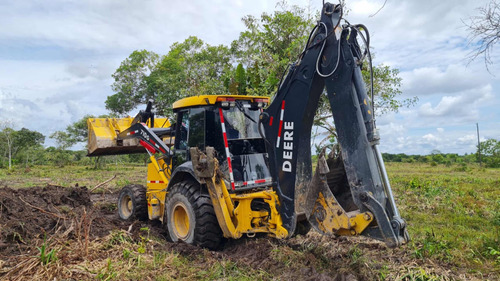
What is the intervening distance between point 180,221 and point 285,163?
2.37 meters

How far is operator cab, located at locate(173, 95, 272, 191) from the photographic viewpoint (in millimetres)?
5641

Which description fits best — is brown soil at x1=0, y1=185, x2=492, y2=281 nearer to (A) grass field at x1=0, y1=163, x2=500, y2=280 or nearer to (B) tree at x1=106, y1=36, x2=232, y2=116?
(A) grass field at x1=0, y1=163, x2=500, y2=280

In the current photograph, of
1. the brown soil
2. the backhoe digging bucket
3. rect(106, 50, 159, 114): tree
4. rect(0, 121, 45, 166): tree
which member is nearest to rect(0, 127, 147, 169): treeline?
rect(0, 121, 45, 166): tree

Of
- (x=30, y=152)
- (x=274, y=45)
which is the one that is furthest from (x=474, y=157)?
(x=30, y=152)

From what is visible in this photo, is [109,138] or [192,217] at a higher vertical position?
[109,138]

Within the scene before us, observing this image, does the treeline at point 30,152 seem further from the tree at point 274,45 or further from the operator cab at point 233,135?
the operator cab at point 233,135

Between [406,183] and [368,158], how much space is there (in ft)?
35.2

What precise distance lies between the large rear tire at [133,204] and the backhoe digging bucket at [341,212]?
163 inches

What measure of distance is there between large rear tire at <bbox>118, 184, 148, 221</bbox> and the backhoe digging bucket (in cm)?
414

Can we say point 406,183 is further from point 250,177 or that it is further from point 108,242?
point 108,242

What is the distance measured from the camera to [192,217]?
228 inches

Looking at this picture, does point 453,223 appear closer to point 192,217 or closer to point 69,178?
point 192,217

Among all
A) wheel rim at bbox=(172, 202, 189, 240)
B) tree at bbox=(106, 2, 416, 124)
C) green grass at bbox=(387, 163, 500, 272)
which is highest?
tree at bbox=(106, 2, 416, 124)

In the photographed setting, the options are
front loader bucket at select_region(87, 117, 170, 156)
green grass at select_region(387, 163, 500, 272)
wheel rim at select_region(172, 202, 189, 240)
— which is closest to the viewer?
green grass at select_region(387, 163, 500, 272)
